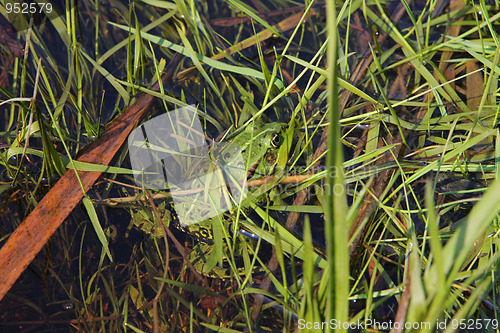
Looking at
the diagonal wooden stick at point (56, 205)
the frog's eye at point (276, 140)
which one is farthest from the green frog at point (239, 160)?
the diagonal wooden stick at point (56, 205)

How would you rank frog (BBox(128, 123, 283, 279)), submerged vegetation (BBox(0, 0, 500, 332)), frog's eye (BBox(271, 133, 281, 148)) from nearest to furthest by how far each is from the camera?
submerged vegetation (BBox(0, 0, 500, 332)), frog (BBox(128, 123, 283, 279)), frog's eye (BBox(271, 133, 281, 148))

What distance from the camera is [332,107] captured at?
2.68 ft

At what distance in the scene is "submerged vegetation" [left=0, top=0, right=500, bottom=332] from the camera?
6.08 ft

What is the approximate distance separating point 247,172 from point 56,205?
1.16 m

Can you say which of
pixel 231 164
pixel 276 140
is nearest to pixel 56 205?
pixel 231 164

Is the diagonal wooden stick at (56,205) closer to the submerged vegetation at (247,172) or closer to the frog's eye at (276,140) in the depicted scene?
the submerged vegetation at (247,172)

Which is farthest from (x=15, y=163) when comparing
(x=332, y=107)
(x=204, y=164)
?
(x=332, y=107)

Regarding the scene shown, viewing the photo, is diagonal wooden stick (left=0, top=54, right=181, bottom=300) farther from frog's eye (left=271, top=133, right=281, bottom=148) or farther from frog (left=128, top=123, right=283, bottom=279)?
frog's eye (left=271, top=133, right=281, bottom=148)

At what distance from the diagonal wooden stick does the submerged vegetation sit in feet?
0.10

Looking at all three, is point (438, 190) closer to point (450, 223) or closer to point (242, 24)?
point (450, 223)

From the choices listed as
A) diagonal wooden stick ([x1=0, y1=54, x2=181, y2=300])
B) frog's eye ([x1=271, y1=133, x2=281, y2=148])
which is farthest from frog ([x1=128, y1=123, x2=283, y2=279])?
diagonal wooden stick ([x1=0, y1=54, x2=181, y2=300])

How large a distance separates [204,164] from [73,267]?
969 millimetres

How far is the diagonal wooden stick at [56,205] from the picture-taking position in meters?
1.86

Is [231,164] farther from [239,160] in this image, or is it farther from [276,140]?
[276,140]
